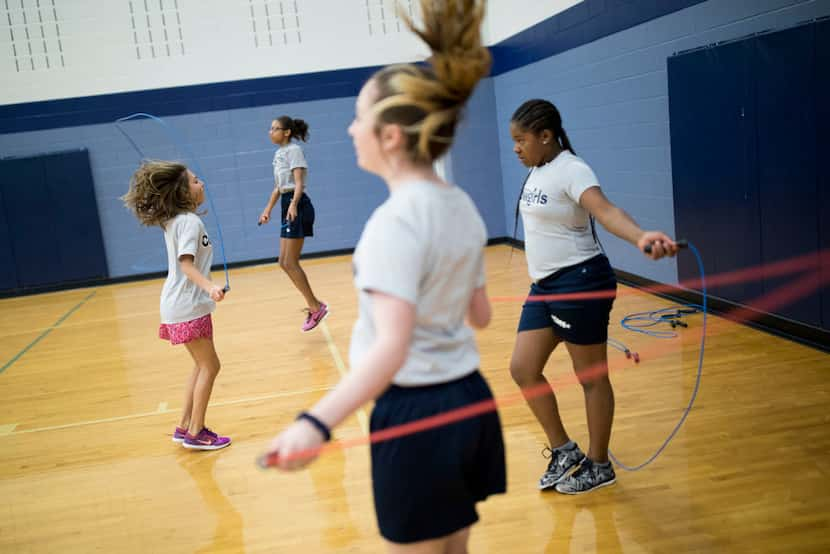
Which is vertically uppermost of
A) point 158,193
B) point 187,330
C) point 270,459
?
point 158,193

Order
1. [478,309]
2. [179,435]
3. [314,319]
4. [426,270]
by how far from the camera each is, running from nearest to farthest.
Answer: [426,270], [478,309], [179,435], [314,319]

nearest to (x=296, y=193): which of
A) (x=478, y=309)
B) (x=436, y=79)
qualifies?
(x=478, y=309)

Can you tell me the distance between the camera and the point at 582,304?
8.75 ft

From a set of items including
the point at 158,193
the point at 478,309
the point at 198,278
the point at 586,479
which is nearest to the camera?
the point at 478,309

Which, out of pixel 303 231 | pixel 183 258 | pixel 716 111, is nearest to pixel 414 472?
pixel 183 258

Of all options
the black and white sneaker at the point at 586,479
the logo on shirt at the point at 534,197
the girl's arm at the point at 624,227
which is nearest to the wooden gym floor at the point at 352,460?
the black and white sneaker at the point at 586,479

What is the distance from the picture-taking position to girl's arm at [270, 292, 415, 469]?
1157 mm

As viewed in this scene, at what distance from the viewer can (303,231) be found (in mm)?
6152

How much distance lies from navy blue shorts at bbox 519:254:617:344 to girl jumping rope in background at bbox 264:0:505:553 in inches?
50.8

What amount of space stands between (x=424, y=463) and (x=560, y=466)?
5.55 ft

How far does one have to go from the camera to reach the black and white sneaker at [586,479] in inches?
114

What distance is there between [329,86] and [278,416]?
6577 mm

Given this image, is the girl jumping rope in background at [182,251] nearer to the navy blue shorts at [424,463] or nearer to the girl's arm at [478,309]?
the girl's arm at [478,309]

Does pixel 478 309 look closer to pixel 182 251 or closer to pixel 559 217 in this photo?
pixel 559 217
